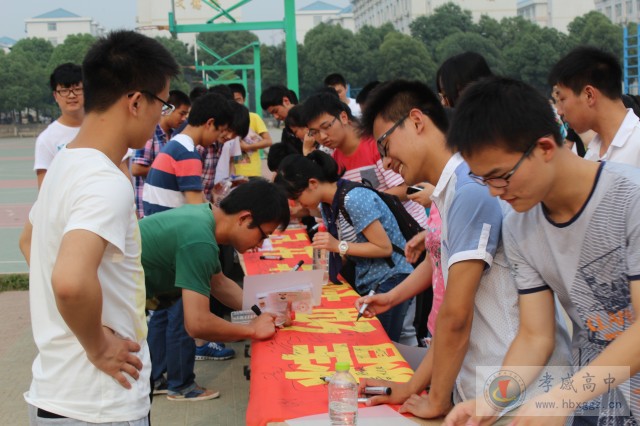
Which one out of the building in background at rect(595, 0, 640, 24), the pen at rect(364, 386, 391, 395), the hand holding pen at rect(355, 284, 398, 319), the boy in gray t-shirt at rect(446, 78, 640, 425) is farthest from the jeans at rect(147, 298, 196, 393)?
the building in background at rect(595, 0, 640, 24)

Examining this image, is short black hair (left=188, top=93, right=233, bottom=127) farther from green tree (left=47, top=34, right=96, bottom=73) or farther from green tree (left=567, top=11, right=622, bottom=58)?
green tree (left=47, top=34, right=96, bottom=73)

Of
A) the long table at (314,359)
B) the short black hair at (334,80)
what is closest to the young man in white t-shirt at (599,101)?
the long table at (314,359)

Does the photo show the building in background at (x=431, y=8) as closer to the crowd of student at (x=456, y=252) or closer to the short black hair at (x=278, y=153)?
the short black hair at (x=278, y=153)

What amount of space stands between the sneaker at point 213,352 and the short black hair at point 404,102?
3.05 m

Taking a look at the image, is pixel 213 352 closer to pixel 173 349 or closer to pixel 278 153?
pixel 173 349

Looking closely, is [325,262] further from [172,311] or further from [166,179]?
[166,179]

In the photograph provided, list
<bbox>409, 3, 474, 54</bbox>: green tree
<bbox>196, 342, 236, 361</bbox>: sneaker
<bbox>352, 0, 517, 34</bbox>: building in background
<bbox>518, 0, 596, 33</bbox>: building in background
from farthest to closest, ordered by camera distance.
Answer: <bbox>518, 0, 596, 33</bbox>: building in background < <bbox>352, 0, 517, 34</bbox>: building in background < <bbox>409, 3, 474, 54</bbox>: green tree < <bbox>196, 342, 236, 361</bbox>: sneaker

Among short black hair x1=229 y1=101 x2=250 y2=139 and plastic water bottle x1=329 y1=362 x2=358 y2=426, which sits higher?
short black hair x1=229 y1=101 x2=250 y2=139

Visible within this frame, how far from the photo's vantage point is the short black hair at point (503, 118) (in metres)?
1.73

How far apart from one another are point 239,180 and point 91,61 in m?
4.05

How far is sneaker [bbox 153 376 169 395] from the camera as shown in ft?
14.8

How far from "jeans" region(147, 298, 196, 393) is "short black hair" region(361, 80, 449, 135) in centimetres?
220

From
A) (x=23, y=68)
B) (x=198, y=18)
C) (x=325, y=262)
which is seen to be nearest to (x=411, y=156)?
(x=325, y=262)

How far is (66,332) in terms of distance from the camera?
193 centimetres
